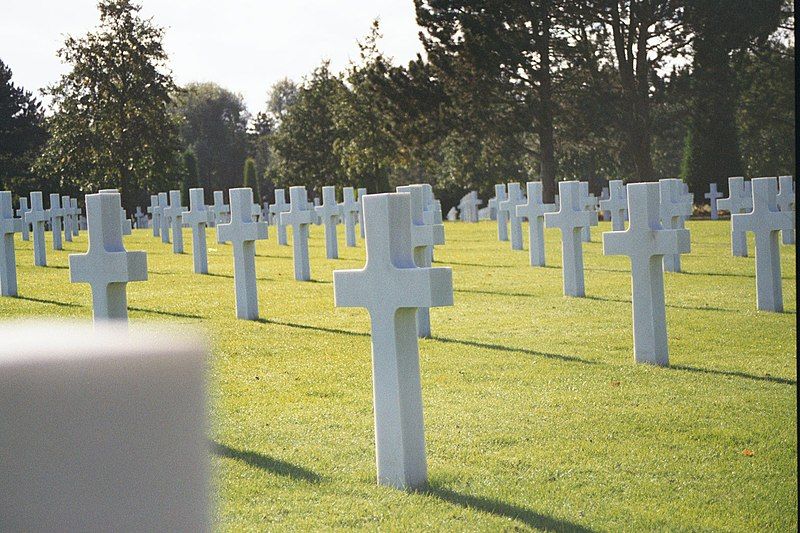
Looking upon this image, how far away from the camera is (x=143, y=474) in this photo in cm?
81

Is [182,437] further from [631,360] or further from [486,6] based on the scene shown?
[486,6]

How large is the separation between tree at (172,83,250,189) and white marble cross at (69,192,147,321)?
31.6 meters

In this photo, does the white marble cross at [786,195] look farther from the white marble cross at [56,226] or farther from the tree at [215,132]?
the tree at [215,132]

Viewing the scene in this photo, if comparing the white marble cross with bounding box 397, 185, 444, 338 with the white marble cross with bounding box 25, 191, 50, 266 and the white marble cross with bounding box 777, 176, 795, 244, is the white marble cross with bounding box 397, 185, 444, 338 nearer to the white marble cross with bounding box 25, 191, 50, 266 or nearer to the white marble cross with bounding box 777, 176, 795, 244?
the white marble cross with bounding box 777, 176, 795, 244

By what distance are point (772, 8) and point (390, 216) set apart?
17265mm

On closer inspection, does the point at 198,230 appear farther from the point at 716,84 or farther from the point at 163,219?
the point at 716,84

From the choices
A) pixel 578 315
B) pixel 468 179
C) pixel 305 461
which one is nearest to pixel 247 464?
pixel 305 461

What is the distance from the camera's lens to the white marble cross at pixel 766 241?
1031 centimetres

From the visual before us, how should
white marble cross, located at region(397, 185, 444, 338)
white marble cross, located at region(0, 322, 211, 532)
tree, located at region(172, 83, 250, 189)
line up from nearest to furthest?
white marble cross, located at region(0, 322, 211, 532), white marble cross, located at region(397, 185, 444, 338), tree, located at region(172, 83, 250, 189)

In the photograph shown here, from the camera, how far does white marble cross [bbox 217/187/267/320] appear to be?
35.9 ft

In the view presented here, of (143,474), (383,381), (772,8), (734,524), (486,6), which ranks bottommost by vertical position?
(734,524)

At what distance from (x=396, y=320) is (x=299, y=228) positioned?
11.1 metres

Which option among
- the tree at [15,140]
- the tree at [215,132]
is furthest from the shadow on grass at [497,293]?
the tree at [215,132]

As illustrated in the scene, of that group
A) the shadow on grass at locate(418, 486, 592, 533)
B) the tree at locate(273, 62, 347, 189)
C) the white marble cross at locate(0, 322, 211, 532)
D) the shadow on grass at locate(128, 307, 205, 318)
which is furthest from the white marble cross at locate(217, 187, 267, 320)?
the tree at locate(273, 62, 347, 189)
